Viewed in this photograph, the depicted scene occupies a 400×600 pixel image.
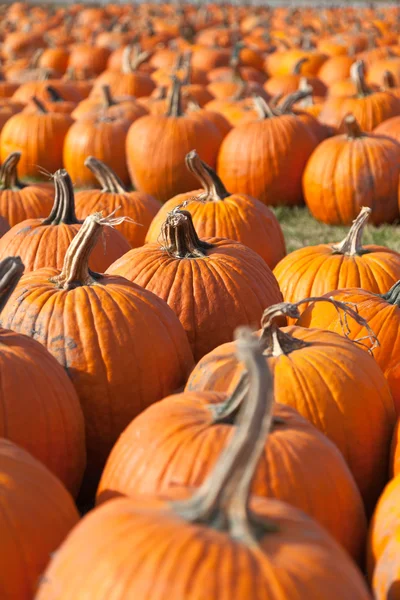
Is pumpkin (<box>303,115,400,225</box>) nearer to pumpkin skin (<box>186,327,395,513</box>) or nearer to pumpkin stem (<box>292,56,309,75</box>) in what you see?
pumpkin skin (<box>186,327,395,513</box>)

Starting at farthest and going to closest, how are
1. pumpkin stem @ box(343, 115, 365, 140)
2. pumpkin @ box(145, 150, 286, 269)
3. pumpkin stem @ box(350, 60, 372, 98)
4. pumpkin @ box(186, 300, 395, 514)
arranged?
pumpkin stem @ box(350, 60, 372, 98)
pumpkin stem @ box(343, 115, 365, 140)
pumpkin @ box(145, 150, 286, 269)
pumpkin @ box(186, 300, 395, 514)

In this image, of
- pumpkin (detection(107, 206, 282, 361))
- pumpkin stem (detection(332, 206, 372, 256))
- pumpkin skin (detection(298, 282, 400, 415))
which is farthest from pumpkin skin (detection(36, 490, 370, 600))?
pumpkin stem (detection(332, 206, 372, 256))

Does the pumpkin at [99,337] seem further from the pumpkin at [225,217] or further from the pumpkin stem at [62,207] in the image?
the pumpkin at [225,217]

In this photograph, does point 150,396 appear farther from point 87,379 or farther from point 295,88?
point 295,88

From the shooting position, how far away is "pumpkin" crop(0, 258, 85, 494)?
2.70 meters

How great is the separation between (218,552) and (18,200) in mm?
4472

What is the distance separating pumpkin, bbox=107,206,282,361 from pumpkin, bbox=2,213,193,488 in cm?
43

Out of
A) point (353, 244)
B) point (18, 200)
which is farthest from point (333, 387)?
point (18, 200)

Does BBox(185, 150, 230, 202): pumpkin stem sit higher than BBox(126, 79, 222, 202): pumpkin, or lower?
higher

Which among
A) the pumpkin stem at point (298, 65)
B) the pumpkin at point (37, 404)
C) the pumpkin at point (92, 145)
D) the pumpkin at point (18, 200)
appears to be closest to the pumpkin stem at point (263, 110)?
the pumpkin at point (92, 145)

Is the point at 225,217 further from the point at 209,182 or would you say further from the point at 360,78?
the point at 360,78

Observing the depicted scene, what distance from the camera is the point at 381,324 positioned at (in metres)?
3.43

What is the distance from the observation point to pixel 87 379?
3156mm

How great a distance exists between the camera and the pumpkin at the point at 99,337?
10.3 feet
